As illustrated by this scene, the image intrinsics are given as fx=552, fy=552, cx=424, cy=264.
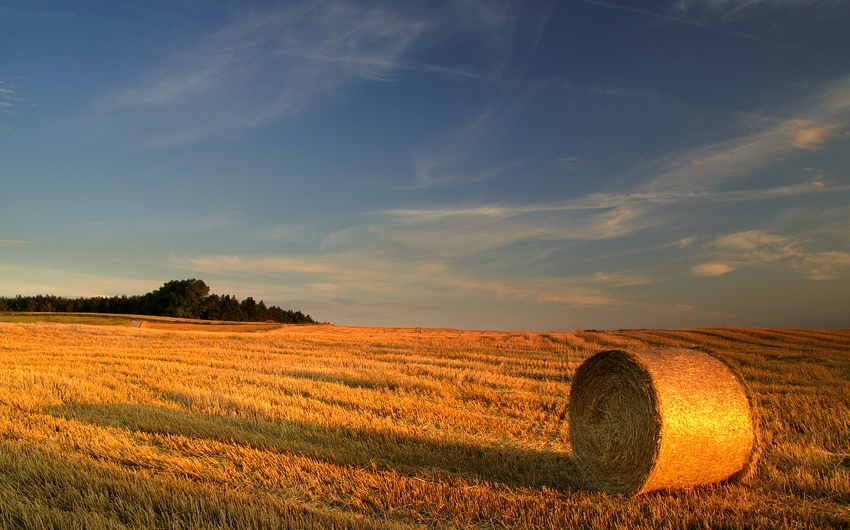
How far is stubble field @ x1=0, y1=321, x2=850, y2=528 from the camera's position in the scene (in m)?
4.87

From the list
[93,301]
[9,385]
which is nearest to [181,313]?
[93,301]

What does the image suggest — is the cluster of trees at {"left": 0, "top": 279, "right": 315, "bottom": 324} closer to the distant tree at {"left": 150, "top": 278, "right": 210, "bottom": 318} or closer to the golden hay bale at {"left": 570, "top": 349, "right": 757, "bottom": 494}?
the distant tree at {"left": 150, "top": 278, "right": 210, "bottom": 318}

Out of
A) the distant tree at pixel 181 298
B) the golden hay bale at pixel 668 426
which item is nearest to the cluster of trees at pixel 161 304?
the distant tree at pixel 181 298

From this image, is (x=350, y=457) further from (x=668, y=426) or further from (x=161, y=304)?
(x=161, y=304)

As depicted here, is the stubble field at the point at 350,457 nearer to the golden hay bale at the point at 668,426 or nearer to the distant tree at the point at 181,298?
the golden hay bale at the point at 668,426

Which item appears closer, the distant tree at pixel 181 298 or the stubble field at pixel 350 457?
the stubble field at pixel 350 457

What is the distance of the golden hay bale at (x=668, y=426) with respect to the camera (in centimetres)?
596

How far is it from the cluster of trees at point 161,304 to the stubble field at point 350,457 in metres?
72.8

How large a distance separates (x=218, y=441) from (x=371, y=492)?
2.63m

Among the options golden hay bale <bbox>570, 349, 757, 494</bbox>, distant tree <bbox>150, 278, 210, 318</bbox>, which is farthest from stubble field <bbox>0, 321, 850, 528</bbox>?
distant tree <bbox>150, 278, 210, 318</bbox>

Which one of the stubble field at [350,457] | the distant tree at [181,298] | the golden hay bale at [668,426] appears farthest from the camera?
the distant tree at [181,298]

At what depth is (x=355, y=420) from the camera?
314 inches

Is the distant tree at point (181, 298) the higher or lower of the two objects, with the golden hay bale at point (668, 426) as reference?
higher

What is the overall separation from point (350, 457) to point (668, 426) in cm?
352
